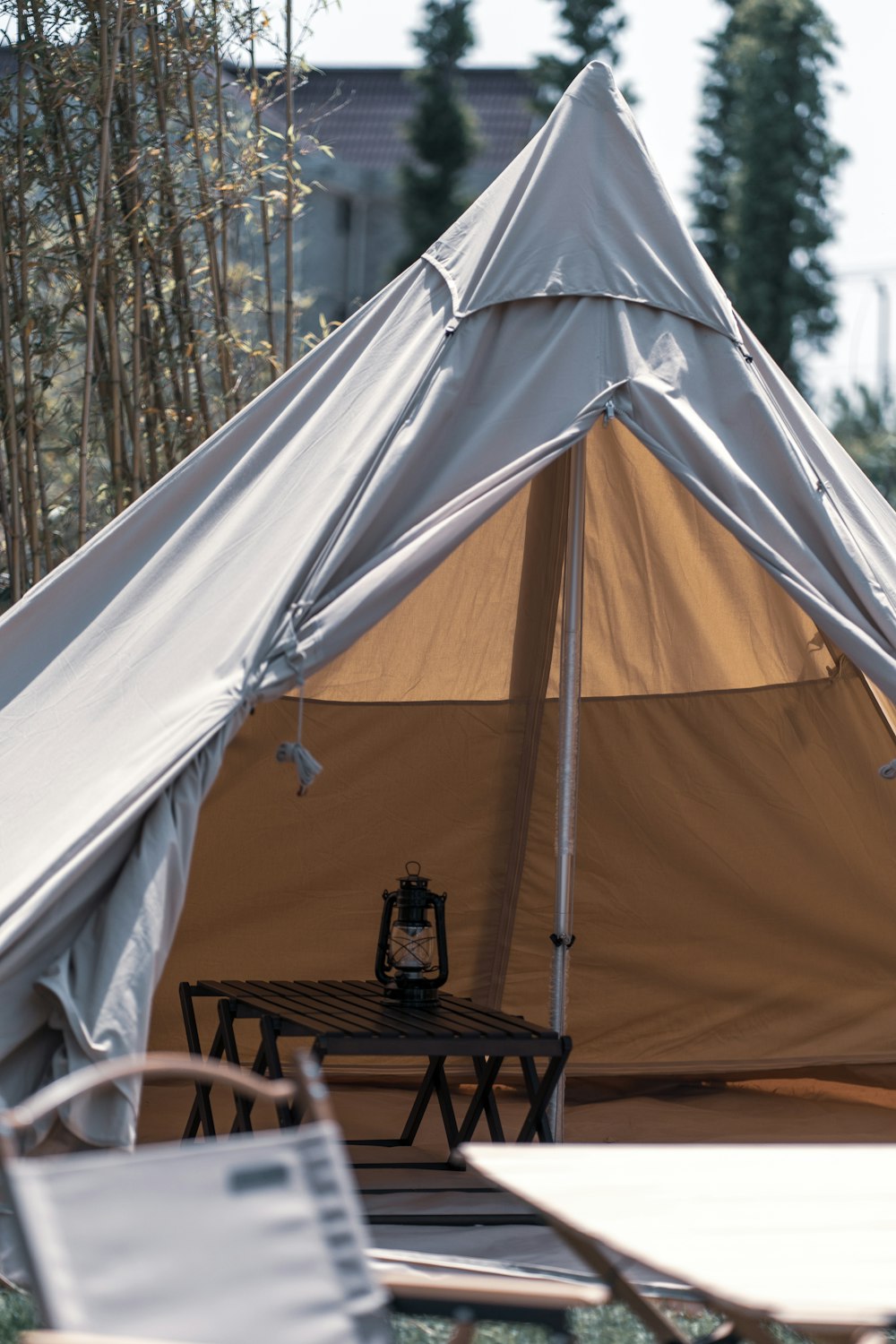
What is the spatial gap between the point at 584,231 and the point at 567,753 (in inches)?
48.0

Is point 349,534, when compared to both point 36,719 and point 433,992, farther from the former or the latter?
point 433,992

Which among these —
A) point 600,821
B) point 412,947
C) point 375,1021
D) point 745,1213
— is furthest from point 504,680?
point 745,1213

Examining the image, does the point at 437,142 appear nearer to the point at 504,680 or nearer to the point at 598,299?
the point at 504,680

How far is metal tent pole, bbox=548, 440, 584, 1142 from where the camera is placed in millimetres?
3900

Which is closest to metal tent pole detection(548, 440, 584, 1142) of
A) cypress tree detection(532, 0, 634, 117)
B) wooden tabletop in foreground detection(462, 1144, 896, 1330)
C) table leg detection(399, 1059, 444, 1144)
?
table leg detection(399, 1059, 444, 1144)

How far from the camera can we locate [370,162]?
23.4 metres

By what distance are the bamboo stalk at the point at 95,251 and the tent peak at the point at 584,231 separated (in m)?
1.29

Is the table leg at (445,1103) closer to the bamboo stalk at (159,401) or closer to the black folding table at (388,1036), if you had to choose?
the black folding table at (388,1036)

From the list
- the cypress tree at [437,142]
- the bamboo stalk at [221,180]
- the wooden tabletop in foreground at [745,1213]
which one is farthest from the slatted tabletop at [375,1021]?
the cypress tree at [437,142]

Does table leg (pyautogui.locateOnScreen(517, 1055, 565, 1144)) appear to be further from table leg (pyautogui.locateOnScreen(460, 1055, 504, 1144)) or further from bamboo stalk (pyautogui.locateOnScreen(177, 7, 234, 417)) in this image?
bamboo stalk (pyautogui.locateOnScreen(177, 7, 234, 417))

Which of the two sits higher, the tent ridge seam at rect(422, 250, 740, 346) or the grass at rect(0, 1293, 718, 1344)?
the tent ridge seam at rect(422, 250, 740, 346)

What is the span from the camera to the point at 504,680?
498 cm

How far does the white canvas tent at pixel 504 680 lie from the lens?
308 cm

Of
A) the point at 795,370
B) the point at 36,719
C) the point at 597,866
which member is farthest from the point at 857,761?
the point at 795,370
